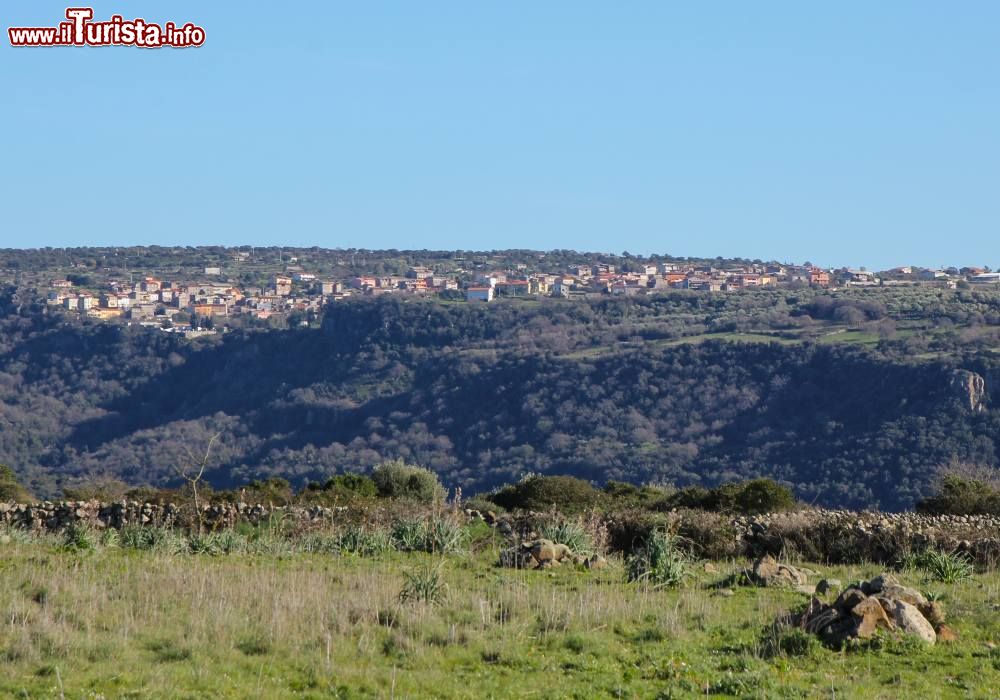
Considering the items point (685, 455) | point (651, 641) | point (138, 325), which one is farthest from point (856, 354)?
point (651, 641)

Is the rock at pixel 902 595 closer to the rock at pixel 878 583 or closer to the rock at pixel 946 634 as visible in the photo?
the rock at pixel 878 583

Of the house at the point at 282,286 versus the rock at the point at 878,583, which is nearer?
the rock at the point at 878,583

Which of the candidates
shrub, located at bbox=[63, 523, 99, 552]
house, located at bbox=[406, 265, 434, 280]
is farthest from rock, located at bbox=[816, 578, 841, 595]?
house, located at bbox=[406, 265, 434, 280]

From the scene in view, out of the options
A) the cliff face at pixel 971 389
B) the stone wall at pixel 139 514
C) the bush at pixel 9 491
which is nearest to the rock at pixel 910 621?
the stone wall at pixel 139 514

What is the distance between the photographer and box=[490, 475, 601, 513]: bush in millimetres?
23562

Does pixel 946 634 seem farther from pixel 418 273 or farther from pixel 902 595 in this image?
pixel 418 273

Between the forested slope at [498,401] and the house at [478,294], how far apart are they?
17.3 feet

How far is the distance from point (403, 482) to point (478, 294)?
90794 millimetres

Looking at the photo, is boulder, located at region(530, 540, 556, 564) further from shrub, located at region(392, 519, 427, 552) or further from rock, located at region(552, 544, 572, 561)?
shrub, located at region(392, 519, 427, 552)

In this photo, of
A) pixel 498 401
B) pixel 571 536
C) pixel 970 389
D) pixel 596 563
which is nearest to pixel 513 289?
pixel 498 401

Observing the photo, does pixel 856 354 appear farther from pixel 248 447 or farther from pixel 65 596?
pixel 65 596

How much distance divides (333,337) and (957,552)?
8825 cm

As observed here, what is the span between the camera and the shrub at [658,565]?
13492mm

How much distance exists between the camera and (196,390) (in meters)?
94.9
